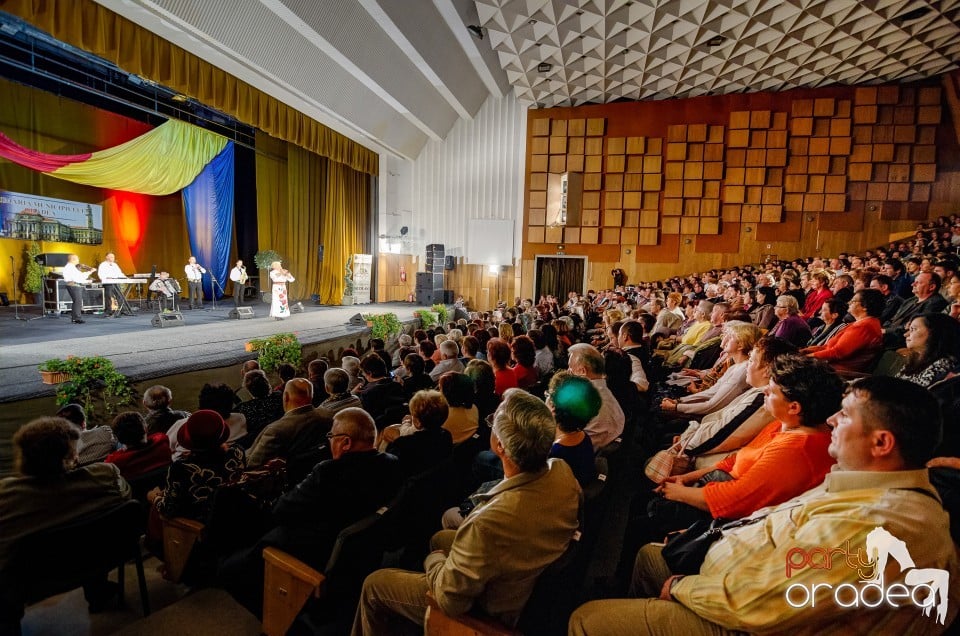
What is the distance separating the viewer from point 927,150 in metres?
10.0

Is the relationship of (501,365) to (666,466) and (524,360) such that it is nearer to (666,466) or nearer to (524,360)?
(524,360)

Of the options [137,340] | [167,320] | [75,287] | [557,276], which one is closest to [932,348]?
[137,340]

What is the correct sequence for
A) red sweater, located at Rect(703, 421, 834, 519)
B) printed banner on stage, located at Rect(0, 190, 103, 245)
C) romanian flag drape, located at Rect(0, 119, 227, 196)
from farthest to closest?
1. printed banner on stage, located at Rect(0, 190, 103, 245)
2. romanian flag drape, located at Rect(0, 119, 227, 196)
3. red sweater, located at Rect(703, 421, 834, 519)

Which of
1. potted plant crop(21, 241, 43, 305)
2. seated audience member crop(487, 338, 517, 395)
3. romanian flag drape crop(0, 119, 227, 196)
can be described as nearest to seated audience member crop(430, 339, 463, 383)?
seated audience member crop(487, 338, 517, 395)

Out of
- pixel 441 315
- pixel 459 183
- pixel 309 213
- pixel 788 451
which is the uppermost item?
pixel 459 183

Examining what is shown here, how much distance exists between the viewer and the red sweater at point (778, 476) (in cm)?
138

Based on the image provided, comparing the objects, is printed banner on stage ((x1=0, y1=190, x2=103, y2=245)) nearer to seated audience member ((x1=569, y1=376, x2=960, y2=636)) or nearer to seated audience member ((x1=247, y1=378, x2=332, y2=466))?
seated audience member ((x1=247, y1=378, x2=332, y2=466))

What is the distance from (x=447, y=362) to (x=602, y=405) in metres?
1.59

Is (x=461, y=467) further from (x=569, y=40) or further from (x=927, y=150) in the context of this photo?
(x=927, y=150)

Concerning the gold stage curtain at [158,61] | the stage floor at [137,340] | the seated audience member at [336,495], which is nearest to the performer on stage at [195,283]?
the stage floor at [137,340]

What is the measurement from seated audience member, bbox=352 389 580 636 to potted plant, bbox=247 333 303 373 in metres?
4.58

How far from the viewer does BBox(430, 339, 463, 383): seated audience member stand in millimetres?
3590

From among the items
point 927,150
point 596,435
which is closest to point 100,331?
point 596,435

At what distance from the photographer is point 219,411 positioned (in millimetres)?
2545
